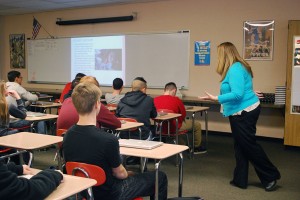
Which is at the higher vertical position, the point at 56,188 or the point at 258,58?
the point at 258,58

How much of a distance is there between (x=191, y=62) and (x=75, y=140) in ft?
16.3

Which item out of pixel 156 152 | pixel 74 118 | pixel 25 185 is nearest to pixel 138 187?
pixel 156 152

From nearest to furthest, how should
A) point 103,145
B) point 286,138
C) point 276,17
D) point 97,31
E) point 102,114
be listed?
point 103,145 < point 102,114 < point 286,138 < point 276,17 < point 97,31

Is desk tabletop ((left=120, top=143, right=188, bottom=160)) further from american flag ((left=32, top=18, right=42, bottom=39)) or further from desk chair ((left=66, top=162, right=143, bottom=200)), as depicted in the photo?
american flag ((left=32, top=18, right=42, bottom=39))

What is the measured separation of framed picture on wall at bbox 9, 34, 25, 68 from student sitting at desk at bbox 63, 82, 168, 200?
7.69 meters

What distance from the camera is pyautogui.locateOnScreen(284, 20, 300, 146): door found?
5.41 m

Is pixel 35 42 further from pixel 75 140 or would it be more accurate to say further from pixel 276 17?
pixel 75 140

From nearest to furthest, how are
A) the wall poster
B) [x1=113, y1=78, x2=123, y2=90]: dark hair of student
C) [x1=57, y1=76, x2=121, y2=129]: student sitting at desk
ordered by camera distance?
1. [x1=57, y1=76, x2=121, y2=129]: student sitting at desk
2. [x1=113, y1=78, x2=123, y2=90]: dark hair of student
3. the wall poster

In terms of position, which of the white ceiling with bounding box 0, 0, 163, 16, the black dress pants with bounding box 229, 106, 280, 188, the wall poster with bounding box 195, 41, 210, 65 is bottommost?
the black dress pants with bounding box 229, 106, 280, 188

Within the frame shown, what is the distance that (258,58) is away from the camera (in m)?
6.29

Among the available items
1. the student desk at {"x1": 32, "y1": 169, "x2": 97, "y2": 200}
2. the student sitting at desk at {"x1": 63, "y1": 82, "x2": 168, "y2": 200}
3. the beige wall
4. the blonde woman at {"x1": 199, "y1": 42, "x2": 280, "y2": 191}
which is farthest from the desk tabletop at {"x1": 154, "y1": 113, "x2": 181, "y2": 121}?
the student desk at {"x1": 32, "y1": 169, "x2": 97, "y2": 200}

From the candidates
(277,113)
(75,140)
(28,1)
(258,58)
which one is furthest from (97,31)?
(75,140)

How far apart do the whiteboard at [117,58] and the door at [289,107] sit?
202cm

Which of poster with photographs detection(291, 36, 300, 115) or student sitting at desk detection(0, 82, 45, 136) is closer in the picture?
student sitting at desk detection(0, 82, 45, 136)
